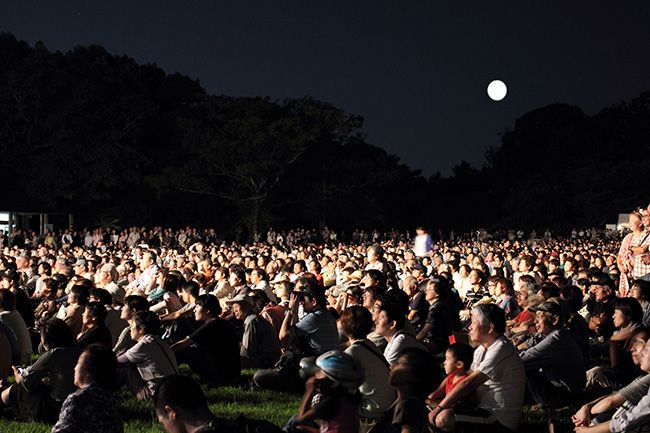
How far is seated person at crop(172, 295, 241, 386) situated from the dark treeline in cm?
3414

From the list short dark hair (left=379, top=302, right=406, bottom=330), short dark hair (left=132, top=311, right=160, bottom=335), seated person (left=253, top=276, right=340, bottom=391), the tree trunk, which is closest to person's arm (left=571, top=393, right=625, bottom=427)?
short dark hair (left=379, top=302, right=406, bottom=330)

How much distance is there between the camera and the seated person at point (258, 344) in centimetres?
1048

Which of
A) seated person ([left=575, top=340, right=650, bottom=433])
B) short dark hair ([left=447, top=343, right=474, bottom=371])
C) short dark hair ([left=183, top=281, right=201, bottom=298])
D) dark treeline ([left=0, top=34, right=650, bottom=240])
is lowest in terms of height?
seated person ([left=575, top=340, right=650, bottom=433])

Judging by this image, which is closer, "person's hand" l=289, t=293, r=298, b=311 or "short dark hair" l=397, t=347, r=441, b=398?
"short dark hair" l=397, t=347, r=441, b=398

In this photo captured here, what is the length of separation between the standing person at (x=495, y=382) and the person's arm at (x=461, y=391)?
71mm

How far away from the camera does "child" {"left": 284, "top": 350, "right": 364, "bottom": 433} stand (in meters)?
4.95

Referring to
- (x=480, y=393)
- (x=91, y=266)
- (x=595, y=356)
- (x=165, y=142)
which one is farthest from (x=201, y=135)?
(x=480, y=393)

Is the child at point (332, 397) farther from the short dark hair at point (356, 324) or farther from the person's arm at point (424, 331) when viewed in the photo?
the person's arm at point (424, 331)

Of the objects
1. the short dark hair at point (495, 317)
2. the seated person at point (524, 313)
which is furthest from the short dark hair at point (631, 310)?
the short dark hair at point (495, 317)

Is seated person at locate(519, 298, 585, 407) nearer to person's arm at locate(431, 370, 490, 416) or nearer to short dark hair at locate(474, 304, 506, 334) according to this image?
short dark hair at locate(474, 304, 506, 334)

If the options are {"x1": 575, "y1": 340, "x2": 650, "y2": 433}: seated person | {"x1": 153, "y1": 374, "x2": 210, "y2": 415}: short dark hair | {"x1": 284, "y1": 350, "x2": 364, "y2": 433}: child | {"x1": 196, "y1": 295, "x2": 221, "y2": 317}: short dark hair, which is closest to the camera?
{"x1": 153, "y1": 374, "x2": 210, "y2": 415}: short dark hair

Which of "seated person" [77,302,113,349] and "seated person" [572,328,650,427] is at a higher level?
"seated person" [77,302,113,349]

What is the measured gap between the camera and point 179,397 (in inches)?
183

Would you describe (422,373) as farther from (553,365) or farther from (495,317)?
(553,365)
